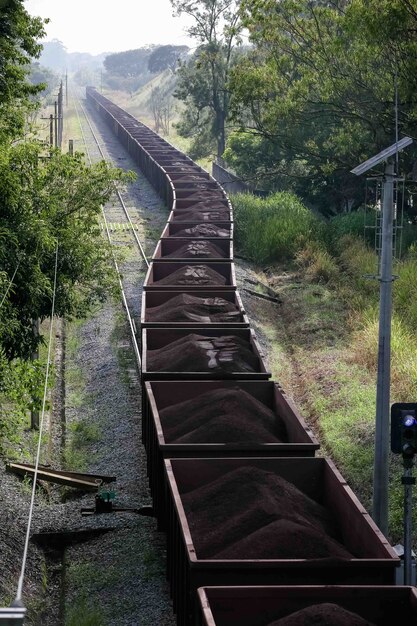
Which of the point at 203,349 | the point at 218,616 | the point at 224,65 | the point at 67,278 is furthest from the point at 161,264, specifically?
the point at 224,65

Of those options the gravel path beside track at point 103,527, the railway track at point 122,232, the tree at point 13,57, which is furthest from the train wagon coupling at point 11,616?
the railway track at point 122,232

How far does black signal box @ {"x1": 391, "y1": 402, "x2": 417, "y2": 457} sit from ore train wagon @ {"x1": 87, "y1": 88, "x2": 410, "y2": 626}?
0.75 meters

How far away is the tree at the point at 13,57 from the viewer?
18.2 meters

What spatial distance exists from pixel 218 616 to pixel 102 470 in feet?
26.1

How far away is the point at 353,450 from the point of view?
15562 mm

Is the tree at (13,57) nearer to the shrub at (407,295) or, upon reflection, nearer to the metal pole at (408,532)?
the shrub at (407,295)

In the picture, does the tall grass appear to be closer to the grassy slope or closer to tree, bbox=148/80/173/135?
the grassy slope

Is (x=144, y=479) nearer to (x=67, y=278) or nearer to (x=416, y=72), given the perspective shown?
(x=67, y=278)

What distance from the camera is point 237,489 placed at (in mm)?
9953

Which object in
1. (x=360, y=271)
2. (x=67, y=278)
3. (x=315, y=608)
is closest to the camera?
(x=315, y=608)

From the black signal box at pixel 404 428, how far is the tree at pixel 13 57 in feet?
32.0

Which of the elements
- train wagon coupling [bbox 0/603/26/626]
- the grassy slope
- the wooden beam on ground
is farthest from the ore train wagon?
train wagon coupling [bbox 0/603/26/626]

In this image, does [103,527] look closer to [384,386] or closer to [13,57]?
[384,386]

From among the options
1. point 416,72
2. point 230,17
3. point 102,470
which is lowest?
point 102,470
